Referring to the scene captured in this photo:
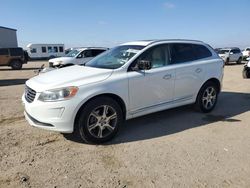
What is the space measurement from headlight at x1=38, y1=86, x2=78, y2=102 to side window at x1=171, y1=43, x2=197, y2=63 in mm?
2420

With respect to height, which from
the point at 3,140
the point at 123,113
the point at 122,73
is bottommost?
the point at 3,140

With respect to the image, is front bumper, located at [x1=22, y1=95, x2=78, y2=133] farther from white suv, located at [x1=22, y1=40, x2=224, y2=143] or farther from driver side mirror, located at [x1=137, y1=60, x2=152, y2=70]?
driver side mirror, located at [x1=137, y1=60, x2=152, y2=70]

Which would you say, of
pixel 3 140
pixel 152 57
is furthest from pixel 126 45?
pixel 3 140

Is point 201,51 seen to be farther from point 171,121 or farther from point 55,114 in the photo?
point 55,114

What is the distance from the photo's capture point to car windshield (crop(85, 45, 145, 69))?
5145 millimetres

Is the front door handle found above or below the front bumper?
above

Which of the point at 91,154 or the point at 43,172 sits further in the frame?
the point at 91,154

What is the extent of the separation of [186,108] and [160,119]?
1221 millimetres

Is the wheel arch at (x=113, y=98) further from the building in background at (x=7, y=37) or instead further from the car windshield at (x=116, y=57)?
the building in background at (x=7, y=37)

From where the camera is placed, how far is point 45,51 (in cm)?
4266

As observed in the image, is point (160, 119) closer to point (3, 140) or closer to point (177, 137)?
point (177, 137)

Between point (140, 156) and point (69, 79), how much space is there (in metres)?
1.70

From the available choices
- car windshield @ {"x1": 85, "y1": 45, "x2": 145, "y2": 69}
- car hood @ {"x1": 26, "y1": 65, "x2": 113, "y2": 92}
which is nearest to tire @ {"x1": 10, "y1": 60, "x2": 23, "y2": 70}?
car windshield @ {"x1": 85, "y1": 45, "x2": 145, "y2": 69}

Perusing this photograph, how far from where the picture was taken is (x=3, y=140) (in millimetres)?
4812
